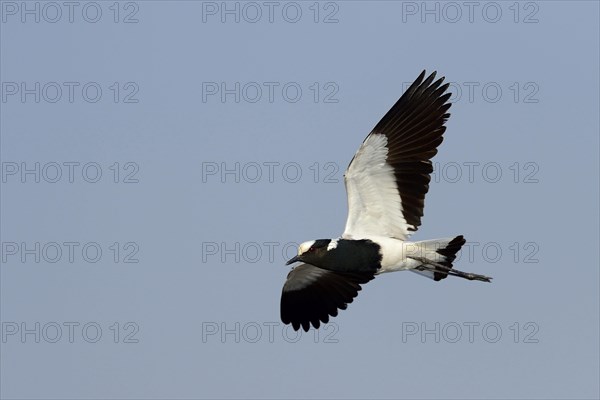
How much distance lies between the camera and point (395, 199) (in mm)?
22719

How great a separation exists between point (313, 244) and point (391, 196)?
186 centimetres

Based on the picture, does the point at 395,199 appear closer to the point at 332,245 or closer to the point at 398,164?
→ the point at 398,164

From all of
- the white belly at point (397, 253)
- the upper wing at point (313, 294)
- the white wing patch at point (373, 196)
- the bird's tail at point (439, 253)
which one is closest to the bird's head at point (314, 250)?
the white wing patch at point (373, 196)

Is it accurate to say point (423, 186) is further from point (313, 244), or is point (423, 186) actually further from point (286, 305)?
point (286, 305)

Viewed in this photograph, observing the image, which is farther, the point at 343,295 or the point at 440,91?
the point at 343,295

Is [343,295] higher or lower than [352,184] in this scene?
lower

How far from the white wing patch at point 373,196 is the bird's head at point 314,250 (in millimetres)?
666

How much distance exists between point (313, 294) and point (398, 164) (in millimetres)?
3971

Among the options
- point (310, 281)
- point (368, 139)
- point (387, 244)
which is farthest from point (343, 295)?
point (368, 139)

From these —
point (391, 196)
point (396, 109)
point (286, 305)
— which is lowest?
point (286, 305)

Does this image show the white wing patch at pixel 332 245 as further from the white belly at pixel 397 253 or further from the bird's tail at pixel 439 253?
the bird's tail at pixel 439 253

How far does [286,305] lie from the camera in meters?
25.2

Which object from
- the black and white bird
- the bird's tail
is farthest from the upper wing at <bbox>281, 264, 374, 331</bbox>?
the bird's tail

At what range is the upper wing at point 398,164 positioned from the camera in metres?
22.3
